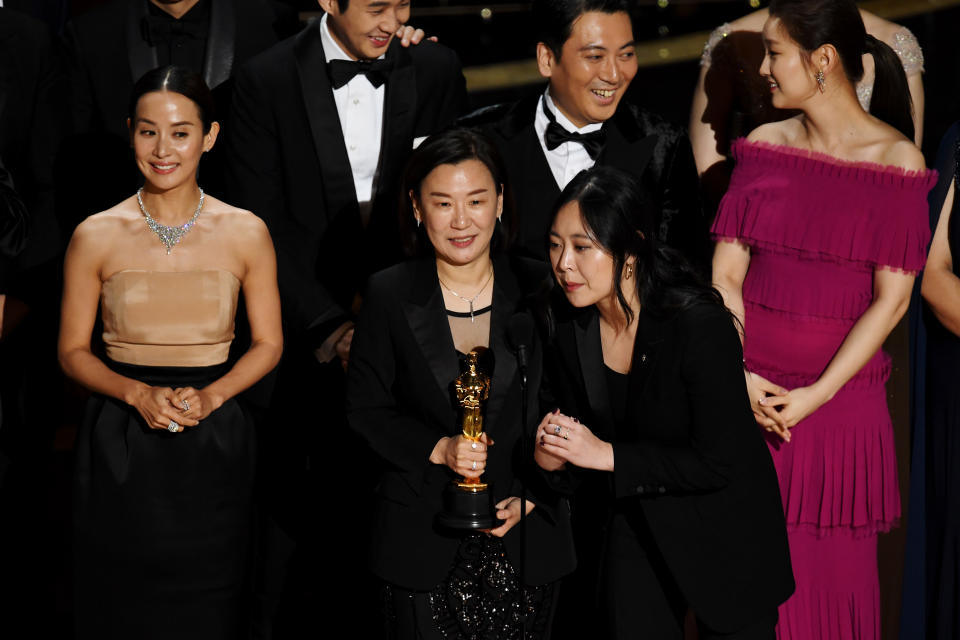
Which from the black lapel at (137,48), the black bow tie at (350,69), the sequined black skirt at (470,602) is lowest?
the sequined black skirt at (470,602)

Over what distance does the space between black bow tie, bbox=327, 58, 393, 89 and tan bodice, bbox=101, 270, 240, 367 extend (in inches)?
30.0

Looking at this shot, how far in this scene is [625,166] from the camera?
3477 mm

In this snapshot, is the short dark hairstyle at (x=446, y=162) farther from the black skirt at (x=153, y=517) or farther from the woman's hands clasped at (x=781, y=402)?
the woman's hands clasped at (x=781, y=402)

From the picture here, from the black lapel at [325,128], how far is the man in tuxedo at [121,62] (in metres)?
0.25

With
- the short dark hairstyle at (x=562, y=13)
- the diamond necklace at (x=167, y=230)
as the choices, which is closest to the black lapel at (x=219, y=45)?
the diamond necklace at (x=167, y=230)

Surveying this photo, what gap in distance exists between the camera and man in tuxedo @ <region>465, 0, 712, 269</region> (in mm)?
3461

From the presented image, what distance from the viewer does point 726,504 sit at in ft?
9.18

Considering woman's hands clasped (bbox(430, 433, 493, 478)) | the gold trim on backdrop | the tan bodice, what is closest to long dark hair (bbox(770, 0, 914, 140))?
woman's hands clasped (bbox(430, 433, 493, 478))

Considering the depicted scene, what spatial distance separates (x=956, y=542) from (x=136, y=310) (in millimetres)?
2465

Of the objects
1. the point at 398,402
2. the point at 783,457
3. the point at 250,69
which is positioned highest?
the point at 250,69

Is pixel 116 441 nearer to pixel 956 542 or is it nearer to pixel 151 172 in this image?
pixel 151 172

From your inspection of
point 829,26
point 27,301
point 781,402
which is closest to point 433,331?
point 781,402

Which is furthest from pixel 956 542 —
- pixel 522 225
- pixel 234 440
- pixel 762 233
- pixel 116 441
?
pixel 116 441

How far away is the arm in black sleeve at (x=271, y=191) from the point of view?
357cm
